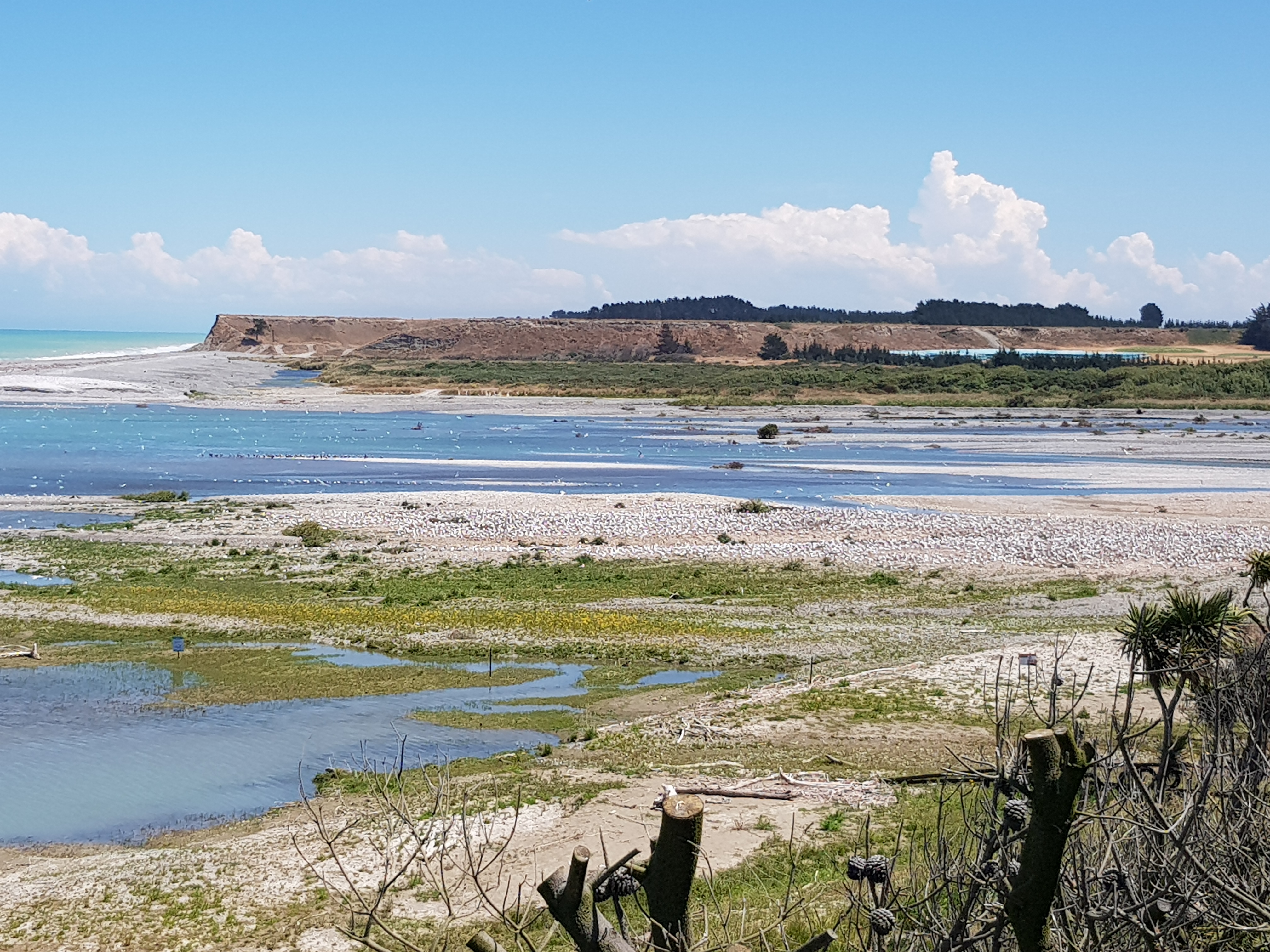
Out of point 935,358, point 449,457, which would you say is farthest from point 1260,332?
point 449,457

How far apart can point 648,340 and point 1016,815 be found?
173529 mm

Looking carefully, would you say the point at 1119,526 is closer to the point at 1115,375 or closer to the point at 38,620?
the point at 38,620

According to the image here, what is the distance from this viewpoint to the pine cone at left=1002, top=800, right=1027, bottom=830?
197 inches

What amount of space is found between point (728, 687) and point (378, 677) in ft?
19.1

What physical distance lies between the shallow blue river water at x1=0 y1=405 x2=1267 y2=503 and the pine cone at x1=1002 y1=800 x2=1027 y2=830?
38.4m

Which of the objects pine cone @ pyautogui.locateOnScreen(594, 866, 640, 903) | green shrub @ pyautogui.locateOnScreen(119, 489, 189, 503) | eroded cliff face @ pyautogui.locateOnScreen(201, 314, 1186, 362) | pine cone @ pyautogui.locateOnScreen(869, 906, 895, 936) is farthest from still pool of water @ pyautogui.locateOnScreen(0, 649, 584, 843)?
eroded cliff face @ pyautogui.locateOnScreen(201, 314, 1186, 362)

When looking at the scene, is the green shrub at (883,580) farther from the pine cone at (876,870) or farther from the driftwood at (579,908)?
the driftwood at (579,908)

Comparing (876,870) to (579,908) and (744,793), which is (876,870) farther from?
(744,793)

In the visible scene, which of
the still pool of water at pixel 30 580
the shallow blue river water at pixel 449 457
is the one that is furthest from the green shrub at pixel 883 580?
the still pool of water at pixel 30 580

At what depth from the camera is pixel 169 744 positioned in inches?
666

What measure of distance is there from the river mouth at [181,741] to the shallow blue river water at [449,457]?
2652 cm

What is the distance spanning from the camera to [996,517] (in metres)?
38.3

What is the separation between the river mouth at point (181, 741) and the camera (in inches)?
563

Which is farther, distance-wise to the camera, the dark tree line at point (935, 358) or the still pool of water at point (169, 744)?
the dark tree line at point (935, 358)
